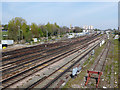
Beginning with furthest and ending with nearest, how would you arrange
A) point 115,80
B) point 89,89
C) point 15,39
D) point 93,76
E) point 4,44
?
point 15,39 < point 4,44 < point 93,76 < point 115,80 < point 89,89

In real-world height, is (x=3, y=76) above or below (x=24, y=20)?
below

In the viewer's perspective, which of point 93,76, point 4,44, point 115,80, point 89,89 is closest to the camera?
point 89,89

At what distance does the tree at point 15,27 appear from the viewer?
36250 mm

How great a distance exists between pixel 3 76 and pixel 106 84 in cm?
756

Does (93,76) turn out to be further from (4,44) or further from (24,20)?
(24,20)

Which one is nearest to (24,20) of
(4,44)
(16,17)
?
(16,17)

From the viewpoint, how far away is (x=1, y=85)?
316 inches

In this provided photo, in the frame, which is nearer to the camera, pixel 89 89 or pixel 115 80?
pixel 89 89

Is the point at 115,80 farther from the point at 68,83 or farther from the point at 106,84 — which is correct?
the point at 68,83

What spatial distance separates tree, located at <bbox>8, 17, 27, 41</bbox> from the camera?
119 ft

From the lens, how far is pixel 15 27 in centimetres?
3975

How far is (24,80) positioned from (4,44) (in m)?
22.6

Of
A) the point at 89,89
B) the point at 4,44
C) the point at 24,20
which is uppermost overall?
the point at 24,20

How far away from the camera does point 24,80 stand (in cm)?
881
